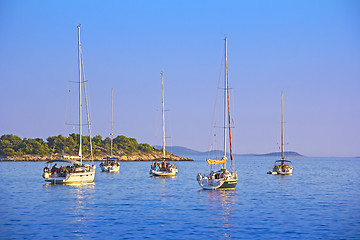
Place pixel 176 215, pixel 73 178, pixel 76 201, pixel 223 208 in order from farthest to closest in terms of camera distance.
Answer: pixel 73 178
pixel 76 201
pixel 223 208
pixel 176 215

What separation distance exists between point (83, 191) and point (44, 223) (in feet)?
74.7

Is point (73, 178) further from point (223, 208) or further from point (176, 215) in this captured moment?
point (176, 215)

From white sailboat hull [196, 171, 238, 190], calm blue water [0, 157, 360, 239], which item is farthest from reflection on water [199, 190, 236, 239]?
white sailboat hull [196, 171, 238, 190]

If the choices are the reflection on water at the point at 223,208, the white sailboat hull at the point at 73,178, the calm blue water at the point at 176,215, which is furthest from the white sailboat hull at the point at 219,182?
Answer: the white sailboat hull at the point at 73,178

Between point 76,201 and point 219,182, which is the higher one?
point 219,182

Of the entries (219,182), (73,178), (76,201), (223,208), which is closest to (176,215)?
(223,208)

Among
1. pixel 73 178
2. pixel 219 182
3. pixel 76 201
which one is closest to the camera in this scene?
pixel 76 201

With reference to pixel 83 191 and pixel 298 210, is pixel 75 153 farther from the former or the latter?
pixel 298 210

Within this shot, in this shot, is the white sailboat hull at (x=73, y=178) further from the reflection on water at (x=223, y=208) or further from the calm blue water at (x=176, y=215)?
the reflection on water at (x=223, y=208)

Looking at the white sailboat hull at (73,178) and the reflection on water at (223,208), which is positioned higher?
the white sailboat hull at (73,178)

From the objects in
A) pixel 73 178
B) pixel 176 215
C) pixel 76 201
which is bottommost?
pixel 176 215

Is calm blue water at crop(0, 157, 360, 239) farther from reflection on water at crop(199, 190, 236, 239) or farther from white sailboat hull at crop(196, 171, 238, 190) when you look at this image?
white sailboat hull at crop(196, 171, 238, 190)

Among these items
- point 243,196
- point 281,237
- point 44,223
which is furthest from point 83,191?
point 281,237

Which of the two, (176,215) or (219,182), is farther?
(219,182)
